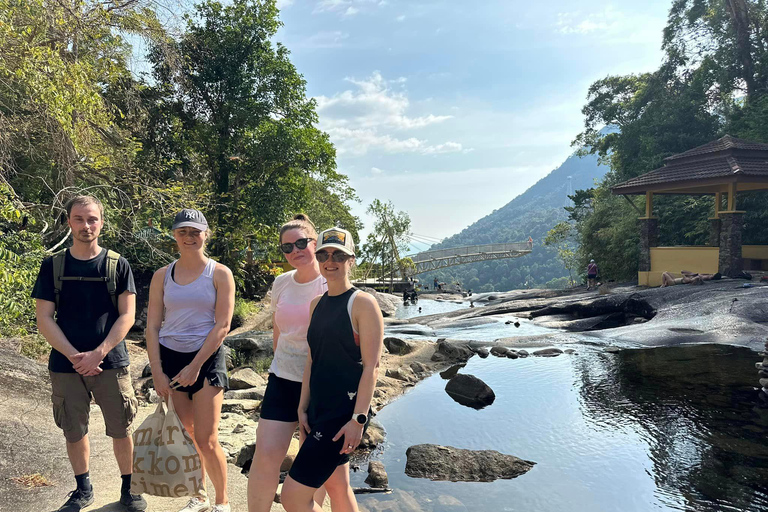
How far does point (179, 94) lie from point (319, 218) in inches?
440

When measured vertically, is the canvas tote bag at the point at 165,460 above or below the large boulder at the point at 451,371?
above

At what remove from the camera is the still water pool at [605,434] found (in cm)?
460

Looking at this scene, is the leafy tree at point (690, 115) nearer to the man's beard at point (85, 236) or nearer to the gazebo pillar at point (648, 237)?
the gazebo pillar at point (648, 237)

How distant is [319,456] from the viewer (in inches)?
90.8

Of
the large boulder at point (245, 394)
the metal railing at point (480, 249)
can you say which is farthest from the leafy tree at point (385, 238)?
the large boulder at point (245, 394)

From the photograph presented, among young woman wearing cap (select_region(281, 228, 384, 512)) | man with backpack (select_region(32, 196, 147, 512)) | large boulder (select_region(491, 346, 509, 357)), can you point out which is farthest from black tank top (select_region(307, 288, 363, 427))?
large boulder (select_region(491, 346, 509, 357))

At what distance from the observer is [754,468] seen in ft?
16.2

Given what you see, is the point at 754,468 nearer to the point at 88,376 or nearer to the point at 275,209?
the point at 88,376

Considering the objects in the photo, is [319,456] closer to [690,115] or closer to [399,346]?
[399,346]

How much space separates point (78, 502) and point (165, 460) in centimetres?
79

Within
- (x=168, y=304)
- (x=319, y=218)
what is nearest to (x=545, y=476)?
(x=168, y=304)

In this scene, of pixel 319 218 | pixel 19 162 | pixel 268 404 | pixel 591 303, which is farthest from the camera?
pixel 319 218

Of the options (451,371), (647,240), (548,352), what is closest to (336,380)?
(451,371)

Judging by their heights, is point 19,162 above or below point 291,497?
above
